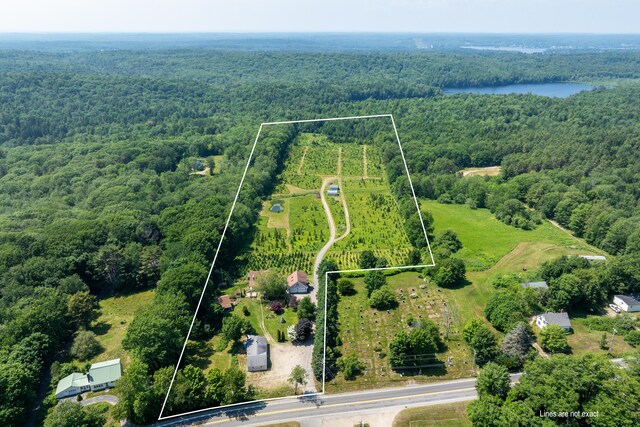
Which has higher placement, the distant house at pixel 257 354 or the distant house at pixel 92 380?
the distant house at pixel 257 354

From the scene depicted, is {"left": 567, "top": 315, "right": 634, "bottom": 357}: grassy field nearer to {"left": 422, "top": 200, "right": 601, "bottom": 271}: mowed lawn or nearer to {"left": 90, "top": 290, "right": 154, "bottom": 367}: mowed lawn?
{"left": 422, "top": 200, "right": 601, "bottom": 271}: mowed lawn

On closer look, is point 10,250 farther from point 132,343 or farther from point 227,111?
point 227,111

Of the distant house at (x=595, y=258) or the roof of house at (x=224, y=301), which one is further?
the distant house at (x=595, y=258)

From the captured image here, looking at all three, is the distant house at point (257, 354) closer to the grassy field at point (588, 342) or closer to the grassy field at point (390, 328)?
the grassy field at point (390, 328)

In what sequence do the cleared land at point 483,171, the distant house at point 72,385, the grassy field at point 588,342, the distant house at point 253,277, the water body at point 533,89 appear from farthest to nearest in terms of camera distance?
the water body at point 533,89
the cleared land at point 483,171
the distant house at point 253,277
the grassy field at point 588,342
the distant house at point 72,385

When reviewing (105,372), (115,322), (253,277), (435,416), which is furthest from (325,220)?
(115,322)

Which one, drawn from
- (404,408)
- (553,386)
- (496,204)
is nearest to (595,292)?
(553,386)

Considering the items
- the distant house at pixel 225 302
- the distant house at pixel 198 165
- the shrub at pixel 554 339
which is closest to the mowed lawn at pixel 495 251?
the shrub at pixel 554 339

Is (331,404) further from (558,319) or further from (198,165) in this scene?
(198,165)
